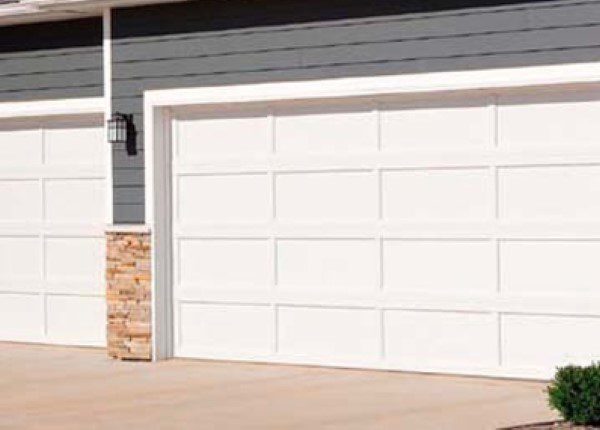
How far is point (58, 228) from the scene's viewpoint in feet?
58.1

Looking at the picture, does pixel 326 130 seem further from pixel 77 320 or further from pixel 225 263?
pixel 77 320

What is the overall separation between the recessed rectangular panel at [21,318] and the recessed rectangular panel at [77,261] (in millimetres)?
408

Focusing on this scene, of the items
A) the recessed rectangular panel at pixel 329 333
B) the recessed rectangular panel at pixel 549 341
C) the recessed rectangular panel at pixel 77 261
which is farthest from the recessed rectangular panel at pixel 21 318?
the recessed rectangular panel at pixel 549 341

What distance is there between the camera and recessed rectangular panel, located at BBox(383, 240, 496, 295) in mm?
14258

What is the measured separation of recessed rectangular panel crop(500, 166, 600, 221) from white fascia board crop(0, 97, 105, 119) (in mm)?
4865

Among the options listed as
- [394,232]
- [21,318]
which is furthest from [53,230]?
[394,232]

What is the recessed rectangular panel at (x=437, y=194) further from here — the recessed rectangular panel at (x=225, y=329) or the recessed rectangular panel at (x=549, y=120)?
the recessed rectangular panel at (x=225, y=329)

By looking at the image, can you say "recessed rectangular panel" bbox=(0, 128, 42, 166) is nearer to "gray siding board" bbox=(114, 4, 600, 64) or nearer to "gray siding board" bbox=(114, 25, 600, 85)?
"gray siding board" bbox=(114, 25, 600, 85)

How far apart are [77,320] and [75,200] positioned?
126 centimetres

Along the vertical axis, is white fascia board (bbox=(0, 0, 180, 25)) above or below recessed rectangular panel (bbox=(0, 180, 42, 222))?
above

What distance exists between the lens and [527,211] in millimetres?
14000

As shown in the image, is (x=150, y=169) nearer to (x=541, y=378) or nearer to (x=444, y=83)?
(x=444, y=83)

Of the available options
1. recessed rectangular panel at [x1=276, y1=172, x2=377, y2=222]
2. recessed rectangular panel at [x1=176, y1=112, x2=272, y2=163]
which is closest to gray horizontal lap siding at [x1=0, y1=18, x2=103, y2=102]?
recessed rectangular panel at [x1=176, y1=112, x2=272, y2=163]

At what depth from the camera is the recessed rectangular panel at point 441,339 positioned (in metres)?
14.2
